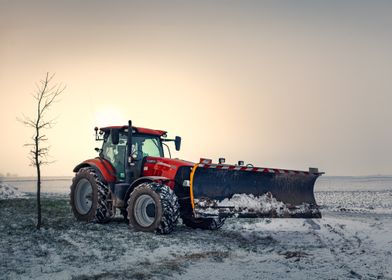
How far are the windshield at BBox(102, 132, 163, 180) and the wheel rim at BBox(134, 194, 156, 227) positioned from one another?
51.7 inches

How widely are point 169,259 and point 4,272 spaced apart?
2.43m

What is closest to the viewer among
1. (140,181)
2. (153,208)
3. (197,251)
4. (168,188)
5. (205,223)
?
(197,251)

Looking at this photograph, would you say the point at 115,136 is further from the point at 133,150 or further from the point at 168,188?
the point at 168,188

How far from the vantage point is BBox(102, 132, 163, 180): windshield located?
437 inches

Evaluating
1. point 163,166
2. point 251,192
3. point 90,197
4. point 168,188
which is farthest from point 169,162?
point 90,197

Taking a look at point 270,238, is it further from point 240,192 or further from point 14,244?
point 14,244

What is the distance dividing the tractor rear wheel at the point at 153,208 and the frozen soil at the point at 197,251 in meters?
0.25

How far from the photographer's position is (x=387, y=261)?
7223mm

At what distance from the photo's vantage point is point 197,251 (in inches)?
315

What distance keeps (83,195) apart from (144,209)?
2714 mm

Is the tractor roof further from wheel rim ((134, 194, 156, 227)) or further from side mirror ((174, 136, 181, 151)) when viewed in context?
wheel rim ((134, 194, 156, 227))

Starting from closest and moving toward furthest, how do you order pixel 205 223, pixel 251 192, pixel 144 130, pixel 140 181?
pixel 251 192
pixel 140 181
pixel 205 223
pixel 144 130

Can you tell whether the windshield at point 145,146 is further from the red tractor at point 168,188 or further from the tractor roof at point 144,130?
the tractor roof at point 144,130

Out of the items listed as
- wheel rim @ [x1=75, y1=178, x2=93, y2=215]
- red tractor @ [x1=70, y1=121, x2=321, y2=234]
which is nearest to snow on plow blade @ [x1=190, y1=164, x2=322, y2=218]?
red tractor @ [x1=70, y1=121, x2=321, y2=234]
